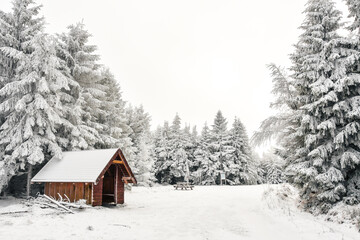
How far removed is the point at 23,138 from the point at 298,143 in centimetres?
1915

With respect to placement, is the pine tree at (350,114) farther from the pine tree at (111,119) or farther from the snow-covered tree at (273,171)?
the snow-covered tree at (273,171)

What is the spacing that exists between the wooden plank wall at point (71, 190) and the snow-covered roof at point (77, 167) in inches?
29.5

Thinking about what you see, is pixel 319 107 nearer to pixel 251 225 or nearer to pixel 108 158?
pixel 251 225

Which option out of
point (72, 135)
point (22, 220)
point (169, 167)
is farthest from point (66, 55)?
point (169, 167)

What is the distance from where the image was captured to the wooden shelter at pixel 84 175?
54.9 ft

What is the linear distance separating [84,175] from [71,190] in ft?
6.35

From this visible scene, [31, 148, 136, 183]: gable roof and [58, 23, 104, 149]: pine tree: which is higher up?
[58, 23, 104, 149]: pine tree

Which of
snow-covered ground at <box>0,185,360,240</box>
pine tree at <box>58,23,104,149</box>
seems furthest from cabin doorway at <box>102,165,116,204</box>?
snow-covered ground at <box>0,185,360,240</box>

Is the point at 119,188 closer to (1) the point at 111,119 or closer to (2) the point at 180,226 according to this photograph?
(2) the point at 180,226

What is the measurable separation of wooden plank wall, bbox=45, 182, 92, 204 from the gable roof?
76 centimetres

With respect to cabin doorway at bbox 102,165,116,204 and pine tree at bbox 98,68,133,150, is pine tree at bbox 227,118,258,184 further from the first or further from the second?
cabin doorway at bbox 102,165,116,204

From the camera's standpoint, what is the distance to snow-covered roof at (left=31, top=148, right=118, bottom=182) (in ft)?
54.9

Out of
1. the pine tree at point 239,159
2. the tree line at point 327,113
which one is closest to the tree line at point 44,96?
the tree line at point 327,113

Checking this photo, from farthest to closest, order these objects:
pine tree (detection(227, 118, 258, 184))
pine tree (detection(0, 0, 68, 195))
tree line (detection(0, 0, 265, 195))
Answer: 1. pine tree (detection(227, 118, 258, 184))
2. tree line (detection(0, 0, 265, 195))
3. pine tree (detection(0, 0, 68, 195))
